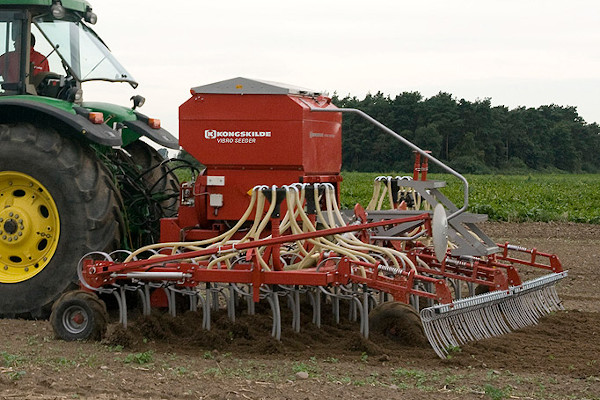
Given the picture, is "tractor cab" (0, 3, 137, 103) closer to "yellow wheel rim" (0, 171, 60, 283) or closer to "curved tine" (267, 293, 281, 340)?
"yellow wheel rim" (0, 171, 60, 283)

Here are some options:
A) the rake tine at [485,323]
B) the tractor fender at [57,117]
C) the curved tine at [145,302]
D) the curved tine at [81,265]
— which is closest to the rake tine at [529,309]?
the rake tine at [485,323]

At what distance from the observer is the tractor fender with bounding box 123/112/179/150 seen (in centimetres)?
771

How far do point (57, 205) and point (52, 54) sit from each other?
1423 millimetres

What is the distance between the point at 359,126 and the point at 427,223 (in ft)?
86.4

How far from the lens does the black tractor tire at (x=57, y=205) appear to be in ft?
21.1

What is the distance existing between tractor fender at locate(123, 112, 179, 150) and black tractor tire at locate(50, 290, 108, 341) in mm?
2048

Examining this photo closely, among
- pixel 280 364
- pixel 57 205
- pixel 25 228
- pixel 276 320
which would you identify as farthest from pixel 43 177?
pixel 280 364

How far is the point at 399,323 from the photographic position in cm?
577

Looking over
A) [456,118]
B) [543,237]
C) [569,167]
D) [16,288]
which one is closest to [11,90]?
[16,288]

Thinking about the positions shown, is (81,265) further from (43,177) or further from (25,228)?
(43,177)

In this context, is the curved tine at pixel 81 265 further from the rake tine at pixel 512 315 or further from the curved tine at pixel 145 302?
the rake tine at pixel 512 315

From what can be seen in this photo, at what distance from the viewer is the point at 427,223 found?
257 inches

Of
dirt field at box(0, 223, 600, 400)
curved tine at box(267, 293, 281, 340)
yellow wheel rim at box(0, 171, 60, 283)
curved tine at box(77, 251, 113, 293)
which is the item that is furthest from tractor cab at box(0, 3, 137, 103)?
curved tine at box(267, 293, 281, 340)

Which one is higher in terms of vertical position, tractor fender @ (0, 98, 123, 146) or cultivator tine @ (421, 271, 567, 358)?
tractor fender @ (0, 98, 123, 146)
